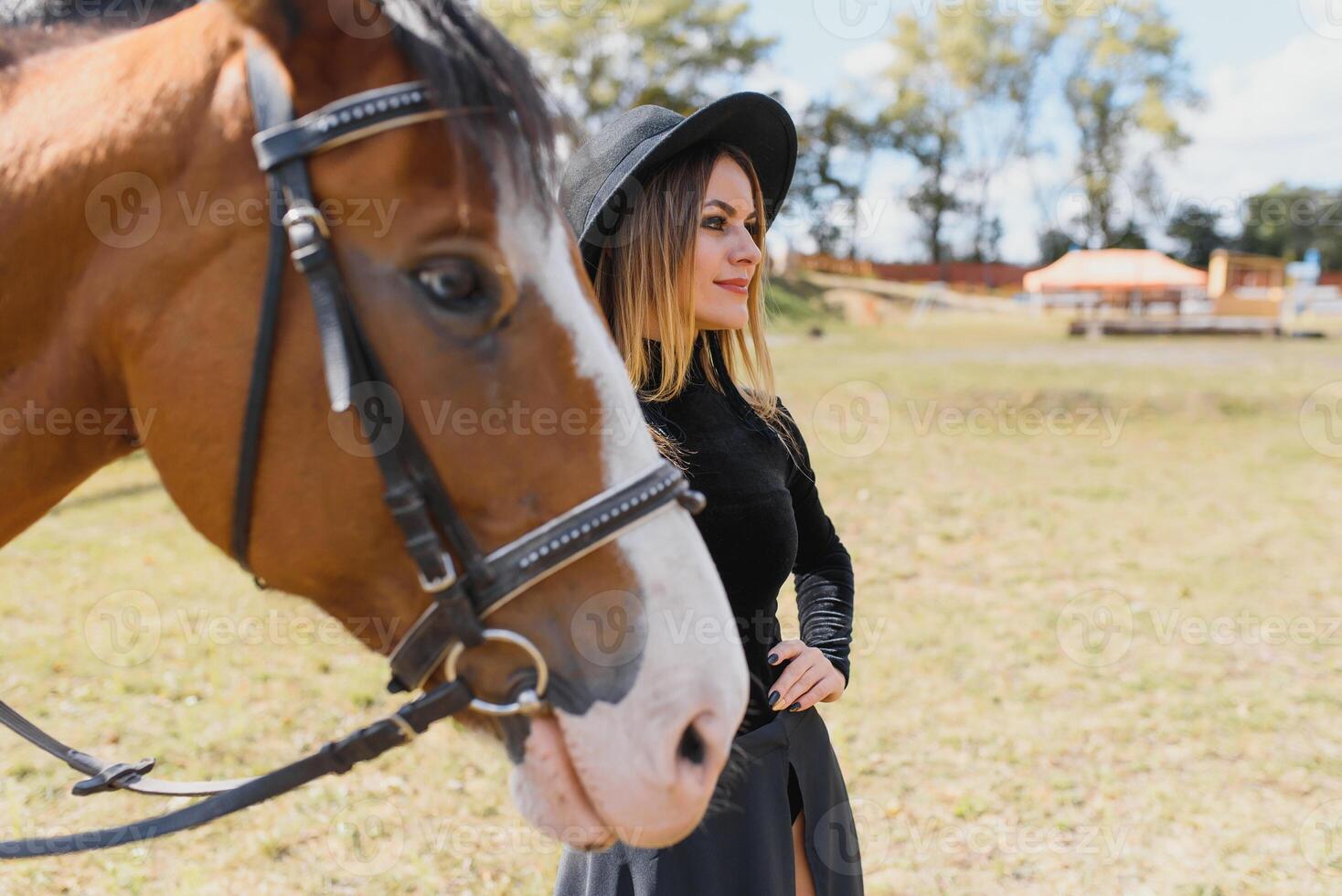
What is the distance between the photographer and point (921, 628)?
6.36m

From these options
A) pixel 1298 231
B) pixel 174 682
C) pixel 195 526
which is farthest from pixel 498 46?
pixel 1298 231

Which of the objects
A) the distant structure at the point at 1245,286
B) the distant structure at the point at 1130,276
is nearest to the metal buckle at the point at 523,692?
the distant structure at the point at 1130,276

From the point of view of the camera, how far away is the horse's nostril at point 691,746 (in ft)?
4.38

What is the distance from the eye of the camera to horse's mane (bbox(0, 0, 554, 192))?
132 centimetres

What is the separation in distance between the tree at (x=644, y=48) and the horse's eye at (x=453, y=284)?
38.3m

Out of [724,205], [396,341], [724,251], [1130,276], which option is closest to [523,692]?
[396,341]

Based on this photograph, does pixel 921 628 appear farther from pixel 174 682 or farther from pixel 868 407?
pixel 868 407

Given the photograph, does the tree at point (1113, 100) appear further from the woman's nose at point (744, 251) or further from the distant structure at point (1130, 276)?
the woman's nose at point (744, 251)

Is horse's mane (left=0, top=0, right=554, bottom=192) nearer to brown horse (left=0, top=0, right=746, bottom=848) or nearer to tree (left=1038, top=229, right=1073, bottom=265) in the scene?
brown horse (left=0, top=0, right=746, bottom=848)

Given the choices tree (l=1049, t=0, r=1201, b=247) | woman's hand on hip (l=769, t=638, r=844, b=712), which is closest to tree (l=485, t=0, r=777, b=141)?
tree (l=1049, t=0, r=1201, b=247)

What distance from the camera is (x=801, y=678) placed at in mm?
2150

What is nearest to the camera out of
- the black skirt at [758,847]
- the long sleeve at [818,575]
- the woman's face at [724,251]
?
the black skirt at [758,847]

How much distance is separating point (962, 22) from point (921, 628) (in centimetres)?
4643

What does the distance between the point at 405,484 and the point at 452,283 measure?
298mm
